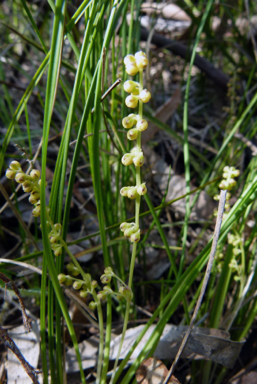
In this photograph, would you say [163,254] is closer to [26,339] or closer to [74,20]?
[26,339]

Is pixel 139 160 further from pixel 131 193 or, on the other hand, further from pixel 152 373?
pixel 152 373

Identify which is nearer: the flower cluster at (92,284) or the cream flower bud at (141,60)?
the cream flower bud at (141,60)

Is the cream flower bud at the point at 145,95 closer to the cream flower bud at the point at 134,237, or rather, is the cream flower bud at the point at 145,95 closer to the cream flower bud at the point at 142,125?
the cream flower bud at the point at 142,125

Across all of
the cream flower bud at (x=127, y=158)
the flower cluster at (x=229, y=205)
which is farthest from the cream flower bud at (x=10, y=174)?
the flower cluster at (x=229, y=205)

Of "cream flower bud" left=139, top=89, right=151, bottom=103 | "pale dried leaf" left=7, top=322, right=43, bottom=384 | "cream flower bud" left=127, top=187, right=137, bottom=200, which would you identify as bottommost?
"pale dried leaf" left=7, top=322, right=43, bottom=384

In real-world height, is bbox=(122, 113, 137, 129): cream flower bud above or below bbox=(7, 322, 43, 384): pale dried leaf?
above

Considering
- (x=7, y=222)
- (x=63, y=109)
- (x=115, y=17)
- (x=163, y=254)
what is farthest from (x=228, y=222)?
(x=63, y=109)

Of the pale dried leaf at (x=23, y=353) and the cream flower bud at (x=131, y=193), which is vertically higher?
the cream flower bud at (x=131, y=193)

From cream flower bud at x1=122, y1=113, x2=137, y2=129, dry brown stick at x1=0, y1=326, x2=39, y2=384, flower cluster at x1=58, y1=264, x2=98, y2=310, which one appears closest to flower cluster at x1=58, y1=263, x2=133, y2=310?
flower cluster at x1=58, y1=264, x2=98, y2=310

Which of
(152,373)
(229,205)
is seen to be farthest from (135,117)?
(152,373)

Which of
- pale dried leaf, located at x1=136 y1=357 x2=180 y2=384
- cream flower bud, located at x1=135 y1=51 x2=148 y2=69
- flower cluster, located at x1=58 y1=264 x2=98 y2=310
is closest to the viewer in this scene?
cream flower bud, located at x1=135 y1=51 x2=148 y2=69

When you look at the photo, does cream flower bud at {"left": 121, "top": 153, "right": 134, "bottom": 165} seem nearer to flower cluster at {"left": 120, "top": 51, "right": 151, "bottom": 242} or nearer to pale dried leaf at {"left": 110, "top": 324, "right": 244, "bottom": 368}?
flower cluster at {"left": 120, "top": 51, "right": 151, "bottom": 242}
